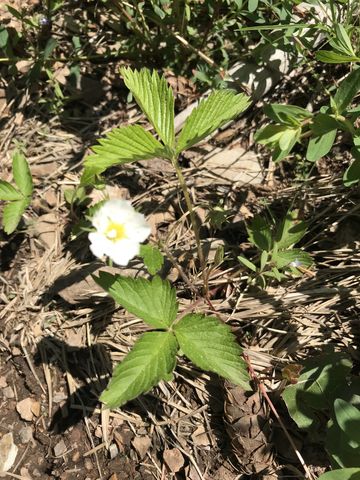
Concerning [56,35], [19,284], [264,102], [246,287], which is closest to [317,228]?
[246,287]

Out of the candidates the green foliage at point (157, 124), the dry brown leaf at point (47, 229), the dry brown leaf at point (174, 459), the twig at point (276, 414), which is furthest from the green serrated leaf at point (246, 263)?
the dry brown leaf at point (47, 229)

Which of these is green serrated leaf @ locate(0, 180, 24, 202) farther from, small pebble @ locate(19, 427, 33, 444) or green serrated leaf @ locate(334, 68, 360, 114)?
green serrated leaf @ locate(334, 68, 360, 114)

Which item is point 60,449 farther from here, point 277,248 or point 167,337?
point 277,248

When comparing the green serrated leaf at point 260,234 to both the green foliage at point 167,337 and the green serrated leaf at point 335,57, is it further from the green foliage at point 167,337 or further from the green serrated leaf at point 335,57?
the green serrated leaf at point 335,57

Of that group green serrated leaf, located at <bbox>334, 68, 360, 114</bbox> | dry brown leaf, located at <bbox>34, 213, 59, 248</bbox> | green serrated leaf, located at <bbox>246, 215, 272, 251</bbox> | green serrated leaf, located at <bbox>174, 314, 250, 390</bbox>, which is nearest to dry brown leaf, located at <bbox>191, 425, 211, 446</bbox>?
green serrated leaf, located at <bbox>174, 314, 250, 390</bbox>

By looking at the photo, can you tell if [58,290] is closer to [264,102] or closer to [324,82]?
[264,102]

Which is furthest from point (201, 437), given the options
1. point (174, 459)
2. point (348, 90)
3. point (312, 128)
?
point (348, 90)
